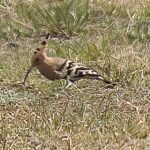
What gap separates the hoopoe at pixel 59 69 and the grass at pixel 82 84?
9 centimetres

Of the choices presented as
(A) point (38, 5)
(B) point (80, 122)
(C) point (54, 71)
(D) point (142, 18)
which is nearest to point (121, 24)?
(D) point (142, 18)

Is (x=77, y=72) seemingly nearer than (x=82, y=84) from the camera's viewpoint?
Yes

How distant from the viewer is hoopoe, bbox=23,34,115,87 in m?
6.14

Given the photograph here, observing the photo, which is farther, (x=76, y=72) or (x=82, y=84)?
(x=82, y=84)

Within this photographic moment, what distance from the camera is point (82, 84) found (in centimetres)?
638

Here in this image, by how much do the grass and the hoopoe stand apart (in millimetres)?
94

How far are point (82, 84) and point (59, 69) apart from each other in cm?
32

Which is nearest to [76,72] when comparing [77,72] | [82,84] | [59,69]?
[77,72]

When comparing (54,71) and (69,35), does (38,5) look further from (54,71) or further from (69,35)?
(54,71)

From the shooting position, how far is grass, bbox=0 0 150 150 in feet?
16.9

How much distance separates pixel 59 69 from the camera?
20.2 ft

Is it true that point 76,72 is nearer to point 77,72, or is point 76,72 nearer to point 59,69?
point 77,72

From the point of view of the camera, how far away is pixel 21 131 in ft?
17.2

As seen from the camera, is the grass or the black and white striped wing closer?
the grass
